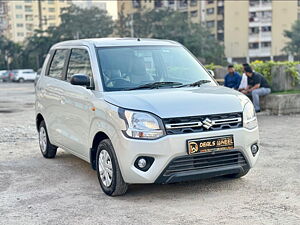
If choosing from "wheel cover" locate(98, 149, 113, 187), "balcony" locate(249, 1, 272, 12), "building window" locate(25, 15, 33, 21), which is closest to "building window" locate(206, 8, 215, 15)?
"balcony" locate(249, 1, 272, 12)

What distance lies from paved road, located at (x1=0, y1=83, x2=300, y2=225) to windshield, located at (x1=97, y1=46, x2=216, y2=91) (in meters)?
1.35

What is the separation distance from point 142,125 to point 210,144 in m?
0.80

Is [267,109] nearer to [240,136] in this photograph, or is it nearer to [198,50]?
[240,136]

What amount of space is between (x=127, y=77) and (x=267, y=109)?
752 cm

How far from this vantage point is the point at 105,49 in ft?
21.2

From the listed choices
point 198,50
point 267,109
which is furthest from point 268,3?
point 267,109

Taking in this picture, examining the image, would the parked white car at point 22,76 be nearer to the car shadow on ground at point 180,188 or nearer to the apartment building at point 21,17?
the car shadow on ground at point 180,188

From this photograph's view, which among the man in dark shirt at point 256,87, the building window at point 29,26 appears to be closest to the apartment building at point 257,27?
the man in dark shirt at point 256,87

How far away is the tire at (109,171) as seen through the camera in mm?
5539

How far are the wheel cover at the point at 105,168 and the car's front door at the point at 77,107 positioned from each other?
445mm

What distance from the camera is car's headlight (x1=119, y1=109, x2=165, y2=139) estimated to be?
520 centimetres

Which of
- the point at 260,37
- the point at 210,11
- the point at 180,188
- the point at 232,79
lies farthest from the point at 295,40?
the point at 180,188

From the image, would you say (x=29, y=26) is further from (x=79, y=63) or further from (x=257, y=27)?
(x=79, y=63)

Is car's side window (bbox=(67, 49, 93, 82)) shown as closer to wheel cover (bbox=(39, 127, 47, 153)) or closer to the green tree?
wheel cover (bbox=(39, 127, 47, 153))
